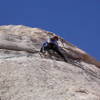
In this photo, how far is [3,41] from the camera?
1769cm

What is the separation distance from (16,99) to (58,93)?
1378 millimetres

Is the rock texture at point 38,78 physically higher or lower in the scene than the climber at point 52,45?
lower

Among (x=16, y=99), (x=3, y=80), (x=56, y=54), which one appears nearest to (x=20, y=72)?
(x=3, y=80)

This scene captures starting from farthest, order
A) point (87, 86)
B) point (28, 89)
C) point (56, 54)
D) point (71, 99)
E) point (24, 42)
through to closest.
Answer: point (24, 42), point (56, 54), point (87, 86), point (28, 89), point (71, 99)

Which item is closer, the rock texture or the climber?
the rock texture

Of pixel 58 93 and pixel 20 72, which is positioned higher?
pixel 20 72

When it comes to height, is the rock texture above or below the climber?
below

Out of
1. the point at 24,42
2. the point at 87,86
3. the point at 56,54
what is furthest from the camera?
the point at 24,42

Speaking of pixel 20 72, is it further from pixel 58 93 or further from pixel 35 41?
pixel 35 41

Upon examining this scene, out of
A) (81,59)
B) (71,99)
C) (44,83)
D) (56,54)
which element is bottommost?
(71,99)

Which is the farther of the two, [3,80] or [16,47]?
[16,47]

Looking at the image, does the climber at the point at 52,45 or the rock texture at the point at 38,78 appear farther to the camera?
the climber at the point at 52,45

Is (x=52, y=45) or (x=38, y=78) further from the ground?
(x=52, y=45)

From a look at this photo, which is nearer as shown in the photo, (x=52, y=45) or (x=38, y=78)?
(x=38, y=78)
